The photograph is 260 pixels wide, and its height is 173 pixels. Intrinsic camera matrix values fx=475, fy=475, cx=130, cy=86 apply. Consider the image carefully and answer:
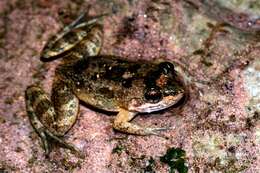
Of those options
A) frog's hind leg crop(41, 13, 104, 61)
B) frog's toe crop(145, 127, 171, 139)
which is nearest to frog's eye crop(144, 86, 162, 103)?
frog's toe crop(145, 127, 171, 139)

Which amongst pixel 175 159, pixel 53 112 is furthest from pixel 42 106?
pixel 175 159

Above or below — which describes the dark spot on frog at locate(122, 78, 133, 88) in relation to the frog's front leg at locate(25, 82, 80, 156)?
above

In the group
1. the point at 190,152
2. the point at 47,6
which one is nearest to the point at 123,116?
the point at 190,152

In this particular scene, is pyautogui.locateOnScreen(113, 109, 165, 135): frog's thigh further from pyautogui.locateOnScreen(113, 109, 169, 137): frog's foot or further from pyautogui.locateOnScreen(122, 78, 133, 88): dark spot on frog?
pyautogui.locateOnScreen(122, 78, 133, 88): dark spot on frog

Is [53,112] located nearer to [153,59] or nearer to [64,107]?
[64,107]

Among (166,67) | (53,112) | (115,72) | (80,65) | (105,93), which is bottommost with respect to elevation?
(53,112)

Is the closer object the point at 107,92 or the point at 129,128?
the point at 129,128

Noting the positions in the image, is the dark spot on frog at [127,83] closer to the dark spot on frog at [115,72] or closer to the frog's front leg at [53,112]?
the dark spot on frog at [115,72]
